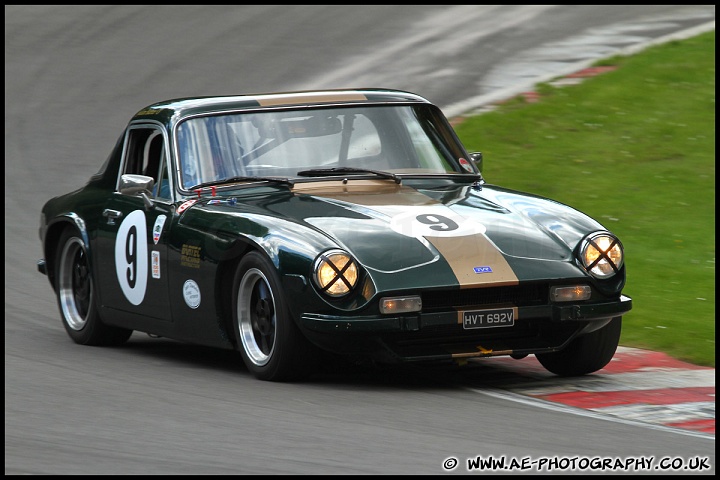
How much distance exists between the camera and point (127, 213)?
847 cm

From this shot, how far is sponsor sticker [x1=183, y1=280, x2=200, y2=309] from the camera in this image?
7.61 meters

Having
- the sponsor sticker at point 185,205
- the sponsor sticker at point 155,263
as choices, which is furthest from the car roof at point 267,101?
the sponsor sticker at point 155,263

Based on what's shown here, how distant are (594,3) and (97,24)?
833cm

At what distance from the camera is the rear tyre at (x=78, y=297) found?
29.6 feet

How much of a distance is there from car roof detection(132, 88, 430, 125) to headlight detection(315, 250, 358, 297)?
69.9 inches

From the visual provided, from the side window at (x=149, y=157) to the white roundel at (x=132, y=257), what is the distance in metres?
0.23

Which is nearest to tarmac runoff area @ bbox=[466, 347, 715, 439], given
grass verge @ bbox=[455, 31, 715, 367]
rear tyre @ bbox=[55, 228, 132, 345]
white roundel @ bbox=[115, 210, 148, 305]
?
grass verge @ bbox=[455, 31, 715, 367]

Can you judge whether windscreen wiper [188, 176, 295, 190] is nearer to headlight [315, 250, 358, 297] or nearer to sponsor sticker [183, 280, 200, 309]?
sponsor sticker [183, 280, 200, 309]

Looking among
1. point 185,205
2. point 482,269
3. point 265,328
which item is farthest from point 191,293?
point 482,269

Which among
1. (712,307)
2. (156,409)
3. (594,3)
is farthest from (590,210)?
(594,3)

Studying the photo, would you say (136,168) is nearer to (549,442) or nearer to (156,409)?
(156,409)

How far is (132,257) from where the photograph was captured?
829 centimetres

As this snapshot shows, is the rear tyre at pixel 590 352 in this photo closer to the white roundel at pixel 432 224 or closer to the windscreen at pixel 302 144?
the white roundel at pixel 432 224

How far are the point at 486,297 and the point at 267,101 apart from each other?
7.15 ft
